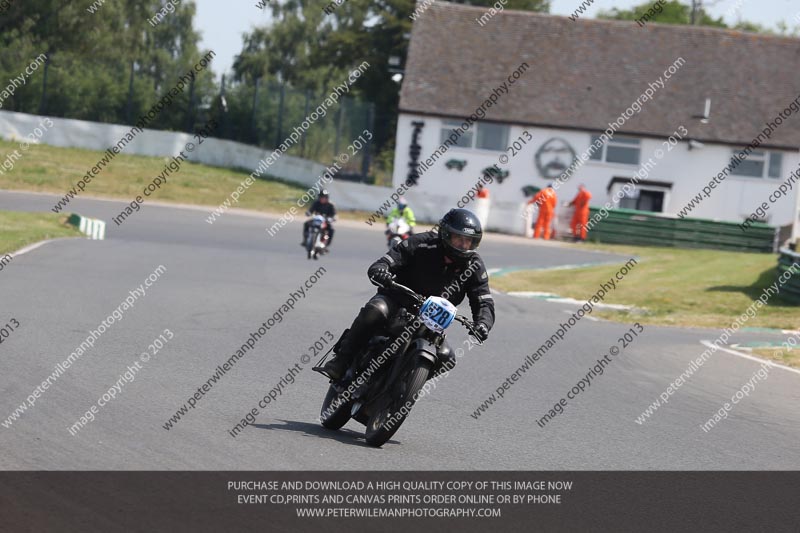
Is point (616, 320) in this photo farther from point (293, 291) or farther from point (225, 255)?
point (225, 255)

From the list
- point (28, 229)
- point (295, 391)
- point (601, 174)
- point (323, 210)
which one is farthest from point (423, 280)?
point (601, 174)

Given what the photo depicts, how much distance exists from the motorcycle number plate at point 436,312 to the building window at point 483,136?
3787cm

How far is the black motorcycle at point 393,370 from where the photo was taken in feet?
25.8


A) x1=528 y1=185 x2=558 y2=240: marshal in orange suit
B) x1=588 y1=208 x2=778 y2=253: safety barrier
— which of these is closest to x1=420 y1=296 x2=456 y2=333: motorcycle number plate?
x1=588 y1=208 x2=778 y2=253: safety barrier

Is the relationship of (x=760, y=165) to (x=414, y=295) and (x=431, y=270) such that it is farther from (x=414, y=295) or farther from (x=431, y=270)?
(x=414, y=295)

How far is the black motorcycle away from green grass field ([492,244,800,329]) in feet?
38.8

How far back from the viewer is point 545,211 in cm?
3947

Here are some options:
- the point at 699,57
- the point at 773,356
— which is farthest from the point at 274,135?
the point at 773,356

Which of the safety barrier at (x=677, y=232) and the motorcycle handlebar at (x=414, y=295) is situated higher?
the motorcycle handlebar at (x=414, y=295)

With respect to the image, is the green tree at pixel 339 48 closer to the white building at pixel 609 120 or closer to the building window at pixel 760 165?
the white building at pixel 609 120

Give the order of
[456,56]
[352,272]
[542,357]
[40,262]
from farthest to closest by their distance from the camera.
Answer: [456,56], [352,272], [40,262], [542,357]

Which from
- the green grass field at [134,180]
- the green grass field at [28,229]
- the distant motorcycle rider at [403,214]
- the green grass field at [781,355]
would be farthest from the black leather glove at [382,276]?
the green grass field at [134,180]
